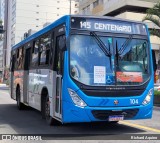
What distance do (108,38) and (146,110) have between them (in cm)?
207

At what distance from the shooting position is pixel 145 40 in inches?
400

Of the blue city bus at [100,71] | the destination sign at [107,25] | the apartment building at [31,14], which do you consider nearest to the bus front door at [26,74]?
the blue city bus at [100,71]

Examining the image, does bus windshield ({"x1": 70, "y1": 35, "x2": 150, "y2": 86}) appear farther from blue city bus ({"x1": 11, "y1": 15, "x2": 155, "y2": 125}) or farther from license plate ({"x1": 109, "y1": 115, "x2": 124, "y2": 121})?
license plate ({"x1": 109, "y1": 115, "x2": 124, "y2": 121})

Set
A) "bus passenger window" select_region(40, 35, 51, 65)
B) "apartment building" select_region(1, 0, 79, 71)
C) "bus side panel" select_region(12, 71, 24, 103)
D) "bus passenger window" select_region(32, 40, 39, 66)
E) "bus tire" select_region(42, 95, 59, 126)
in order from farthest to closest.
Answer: "apartment building" select_region(1, 0, 79, 71)
"bus side panel" select_region(12, 71, 24, 103)
"bus passenger window" select_region(32, 40, 39, 66)
"bus passenger window" select_region(40, 35, 51, 65)
"bus tire" select_region(42, 95, 59, 126)

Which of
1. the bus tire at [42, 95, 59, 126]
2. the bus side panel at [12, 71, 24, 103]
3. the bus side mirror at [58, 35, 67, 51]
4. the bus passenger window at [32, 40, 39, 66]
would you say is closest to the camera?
the bus side mirror at [58, 35, 67, 51]

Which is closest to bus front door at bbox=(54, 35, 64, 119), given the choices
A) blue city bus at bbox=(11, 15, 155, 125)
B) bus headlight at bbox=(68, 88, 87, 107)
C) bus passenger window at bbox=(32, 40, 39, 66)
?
blue city bus at bbox=(11, 15, 155, 125)

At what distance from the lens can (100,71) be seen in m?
9.41

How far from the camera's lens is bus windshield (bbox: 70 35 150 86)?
9.38m

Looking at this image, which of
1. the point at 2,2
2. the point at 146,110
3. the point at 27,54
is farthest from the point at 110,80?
the point at 2,2

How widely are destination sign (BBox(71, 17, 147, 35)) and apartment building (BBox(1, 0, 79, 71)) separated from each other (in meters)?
115

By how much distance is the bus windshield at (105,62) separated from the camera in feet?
30.8

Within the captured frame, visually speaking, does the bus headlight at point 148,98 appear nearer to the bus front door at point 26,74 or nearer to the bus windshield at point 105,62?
the bus windshield at point 105,62

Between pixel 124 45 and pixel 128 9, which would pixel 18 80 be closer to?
pixel 124 45

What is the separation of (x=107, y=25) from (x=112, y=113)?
7.47ft
